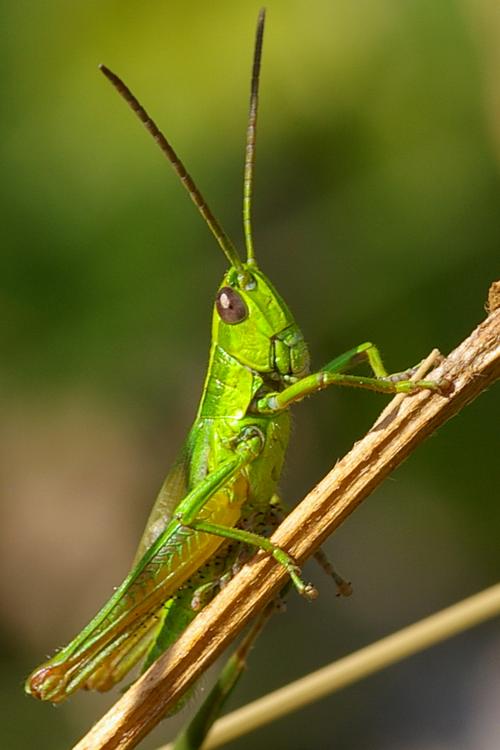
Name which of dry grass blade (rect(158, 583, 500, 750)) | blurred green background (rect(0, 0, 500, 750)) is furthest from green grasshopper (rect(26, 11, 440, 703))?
blurred green background (rect(0, 0, 500, 750))

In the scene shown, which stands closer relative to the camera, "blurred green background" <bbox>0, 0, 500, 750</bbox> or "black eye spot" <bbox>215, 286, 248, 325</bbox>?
"black eye spot" <bbox>215, 286, 248, 325</bbox>

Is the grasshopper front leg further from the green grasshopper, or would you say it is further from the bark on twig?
the bark on twig

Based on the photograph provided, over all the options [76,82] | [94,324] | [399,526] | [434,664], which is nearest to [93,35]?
[76,82]

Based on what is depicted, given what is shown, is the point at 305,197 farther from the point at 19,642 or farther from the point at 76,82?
the point at 19,642

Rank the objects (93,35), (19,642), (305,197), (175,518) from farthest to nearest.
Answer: (19,642) < (305,197) < (93,35) < (175,518)

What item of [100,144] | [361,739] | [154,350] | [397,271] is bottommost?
[361,739]

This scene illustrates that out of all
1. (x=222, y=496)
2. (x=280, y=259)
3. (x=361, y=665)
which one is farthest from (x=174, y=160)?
(x=280, y=259)

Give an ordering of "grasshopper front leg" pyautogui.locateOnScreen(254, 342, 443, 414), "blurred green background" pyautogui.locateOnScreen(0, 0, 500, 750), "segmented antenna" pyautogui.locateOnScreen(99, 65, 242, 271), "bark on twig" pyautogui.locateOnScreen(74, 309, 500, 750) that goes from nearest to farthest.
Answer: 1. "bark on twig" pyautogui.locateOnScreen(74, 309, 500, 750)
2. "segmented antenna" pyautogui.locateOnScreen(99, 65, 242, 271)
3. "grasshopper front leg" pyautogui.locateOnScreen(254, 342, 443, 414)
4. "blurred green background" pyautogui.locateOnScreen(0, 0, 500, 750)
